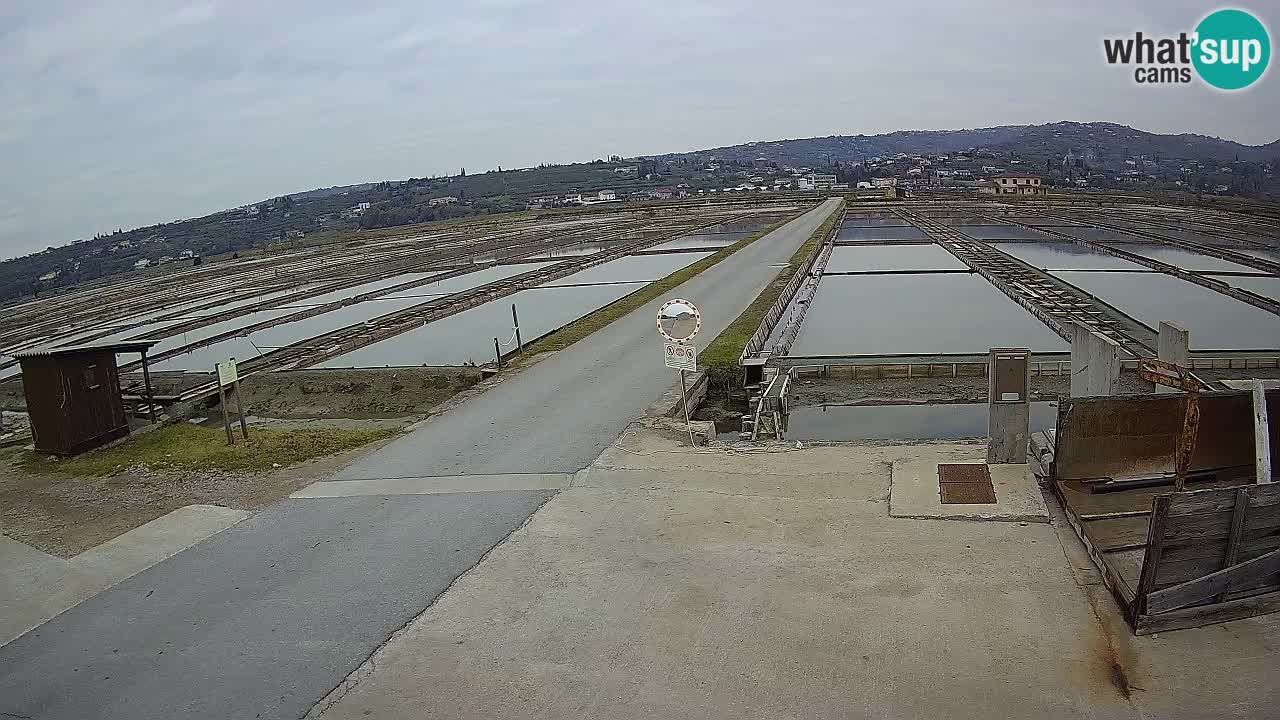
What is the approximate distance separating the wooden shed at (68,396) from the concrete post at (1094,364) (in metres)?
12.3

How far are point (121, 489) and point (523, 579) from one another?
643 cm

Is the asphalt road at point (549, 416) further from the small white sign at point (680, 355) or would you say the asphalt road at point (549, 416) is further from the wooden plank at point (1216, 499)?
the wooden plank at point (1216, 499)

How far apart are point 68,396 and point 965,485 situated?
37.3 ft

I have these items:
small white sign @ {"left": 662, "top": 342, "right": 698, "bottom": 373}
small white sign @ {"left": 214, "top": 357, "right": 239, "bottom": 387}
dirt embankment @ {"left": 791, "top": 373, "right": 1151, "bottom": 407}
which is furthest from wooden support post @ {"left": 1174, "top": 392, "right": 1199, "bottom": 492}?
small white sign @ {"left": 214, "top": 357, "right": 239, "bottom": 387}

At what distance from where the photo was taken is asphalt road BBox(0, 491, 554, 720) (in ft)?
16.8

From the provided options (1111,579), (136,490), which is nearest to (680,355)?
(1111,579)

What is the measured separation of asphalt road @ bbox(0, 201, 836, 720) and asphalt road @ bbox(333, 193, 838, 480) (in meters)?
0.04

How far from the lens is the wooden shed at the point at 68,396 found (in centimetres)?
1143

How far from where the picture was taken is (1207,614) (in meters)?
5.02

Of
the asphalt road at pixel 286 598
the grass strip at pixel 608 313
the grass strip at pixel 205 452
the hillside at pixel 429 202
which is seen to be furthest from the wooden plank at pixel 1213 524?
the hillside at pixel 429 202

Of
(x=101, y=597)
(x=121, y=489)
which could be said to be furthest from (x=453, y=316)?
(x=101, y=597)

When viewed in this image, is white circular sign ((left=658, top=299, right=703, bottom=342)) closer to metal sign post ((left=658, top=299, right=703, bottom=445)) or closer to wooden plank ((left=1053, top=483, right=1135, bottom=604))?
metal sign post ((left=658, top=299, right=703, bottom=445))

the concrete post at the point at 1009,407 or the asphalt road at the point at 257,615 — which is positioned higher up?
the concrete post at the point at 1009,407

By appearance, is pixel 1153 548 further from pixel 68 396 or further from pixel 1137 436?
pixel 68 396
